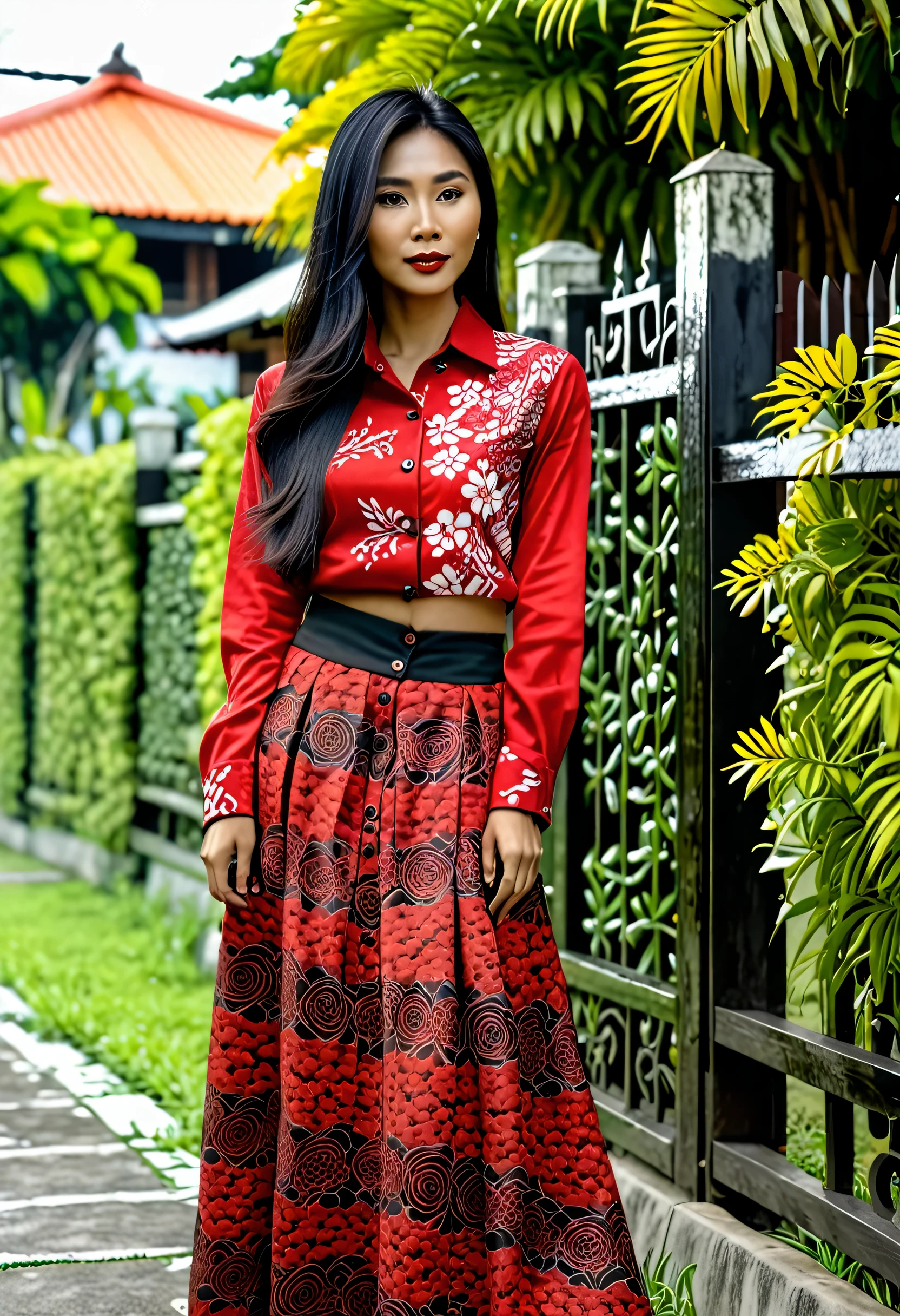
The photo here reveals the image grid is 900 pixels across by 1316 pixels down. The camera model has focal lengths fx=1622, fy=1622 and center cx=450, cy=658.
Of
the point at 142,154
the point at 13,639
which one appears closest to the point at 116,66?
the point at 142,154

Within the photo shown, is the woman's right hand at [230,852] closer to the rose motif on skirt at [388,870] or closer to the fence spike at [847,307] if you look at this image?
the rose motif on skirt at [388,870]

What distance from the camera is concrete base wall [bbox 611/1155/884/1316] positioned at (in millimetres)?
2742

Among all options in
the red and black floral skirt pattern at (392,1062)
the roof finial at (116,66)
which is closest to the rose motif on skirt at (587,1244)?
the red and black floral skirt pattern at (392,1062)

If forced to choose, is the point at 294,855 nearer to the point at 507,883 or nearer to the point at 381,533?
the point at 507,883

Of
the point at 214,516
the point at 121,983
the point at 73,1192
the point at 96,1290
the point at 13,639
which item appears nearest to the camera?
the point at 96,1290

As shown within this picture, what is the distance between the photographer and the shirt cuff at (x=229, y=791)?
2.62 meters

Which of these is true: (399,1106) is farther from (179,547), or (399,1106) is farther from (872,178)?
(179,547)

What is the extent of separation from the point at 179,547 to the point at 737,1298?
545 centimetres

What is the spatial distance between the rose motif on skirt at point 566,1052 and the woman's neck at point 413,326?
1.08 metres

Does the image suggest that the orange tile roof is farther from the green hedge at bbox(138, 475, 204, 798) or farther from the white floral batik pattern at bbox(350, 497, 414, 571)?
the white floral batik pattern at bbox(350, 497, 414, 571)

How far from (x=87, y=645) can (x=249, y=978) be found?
6586 millimetres

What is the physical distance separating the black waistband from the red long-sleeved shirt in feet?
0.22

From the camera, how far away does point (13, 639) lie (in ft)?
34.8

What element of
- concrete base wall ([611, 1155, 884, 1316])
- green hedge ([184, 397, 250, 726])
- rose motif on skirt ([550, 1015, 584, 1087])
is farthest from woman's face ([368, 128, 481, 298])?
green hedge ([184, 397, 250, 726])
